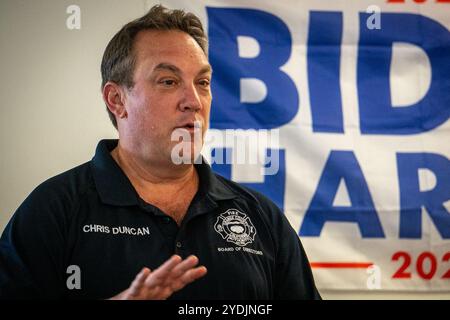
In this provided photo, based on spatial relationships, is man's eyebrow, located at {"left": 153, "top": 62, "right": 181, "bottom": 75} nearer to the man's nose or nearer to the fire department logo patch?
the man's nose

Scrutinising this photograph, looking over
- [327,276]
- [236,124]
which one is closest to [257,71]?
[236,124]

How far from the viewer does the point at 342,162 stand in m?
2.29

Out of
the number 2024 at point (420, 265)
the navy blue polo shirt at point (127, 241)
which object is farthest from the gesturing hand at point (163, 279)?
the number 2024 at point (420, 265)

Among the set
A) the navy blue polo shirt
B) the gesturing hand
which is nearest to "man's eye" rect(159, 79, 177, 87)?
the navy blue polo shirt

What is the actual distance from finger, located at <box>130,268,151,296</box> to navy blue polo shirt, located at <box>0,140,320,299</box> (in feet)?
0.55

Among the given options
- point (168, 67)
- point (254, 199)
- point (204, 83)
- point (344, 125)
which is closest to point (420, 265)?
point (344, 125)

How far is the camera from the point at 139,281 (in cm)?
121

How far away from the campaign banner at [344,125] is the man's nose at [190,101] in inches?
25.4

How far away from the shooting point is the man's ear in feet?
5.50

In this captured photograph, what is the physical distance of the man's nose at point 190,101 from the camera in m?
1.58

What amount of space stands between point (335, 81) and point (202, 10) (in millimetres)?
572

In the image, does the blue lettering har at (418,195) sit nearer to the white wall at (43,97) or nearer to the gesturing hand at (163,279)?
the white wall at (43,97)

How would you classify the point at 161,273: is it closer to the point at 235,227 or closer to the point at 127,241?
the point at 127,241
